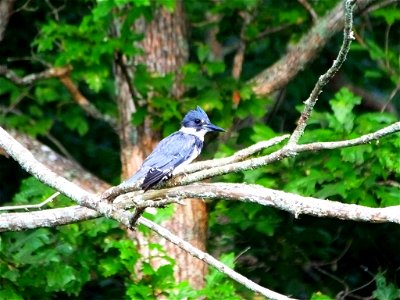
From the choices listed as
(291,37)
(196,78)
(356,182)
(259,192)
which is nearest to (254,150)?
(259,192)

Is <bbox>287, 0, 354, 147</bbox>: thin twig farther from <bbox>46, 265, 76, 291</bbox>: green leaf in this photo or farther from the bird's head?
<bbox>46, 265, 76, 291</bbox>: green leaf

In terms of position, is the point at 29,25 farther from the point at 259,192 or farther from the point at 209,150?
the point at 259,192

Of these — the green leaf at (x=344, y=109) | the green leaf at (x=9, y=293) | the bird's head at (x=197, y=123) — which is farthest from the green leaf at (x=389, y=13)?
the green leaf at (x=9, y=293)

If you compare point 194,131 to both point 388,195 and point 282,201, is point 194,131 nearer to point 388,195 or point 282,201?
point 388,195

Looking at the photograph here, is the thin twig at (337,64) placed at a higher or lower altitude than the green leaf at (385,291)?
higher

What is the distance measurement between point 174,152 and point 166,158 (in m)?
0.17

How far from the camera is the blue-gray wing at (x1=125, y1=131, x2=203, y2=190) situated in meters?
4.63

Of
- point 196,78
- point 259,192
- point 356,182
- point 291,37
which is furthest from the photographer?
point 291,37

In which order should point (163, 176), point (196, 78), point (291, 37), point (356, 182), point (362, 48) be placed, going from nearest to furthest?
point (163, 176) < point (356, 182) < point (196, 78) < point (362, 48) < point (291, 37)

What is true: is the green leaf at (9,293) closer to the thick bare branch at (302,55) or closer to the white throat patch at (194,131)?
the white throat patch at (194,131)

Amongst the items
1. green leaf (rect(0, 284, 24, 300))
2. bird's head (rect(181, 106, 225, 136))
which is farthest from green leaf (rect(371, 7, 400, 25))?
green leaf (rect(0, 284, 24, 300))

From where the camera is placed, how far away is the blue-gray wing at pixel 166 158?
4.63m

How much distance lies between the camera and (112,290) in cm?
712

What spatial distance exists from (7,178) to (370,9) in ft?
10.5
